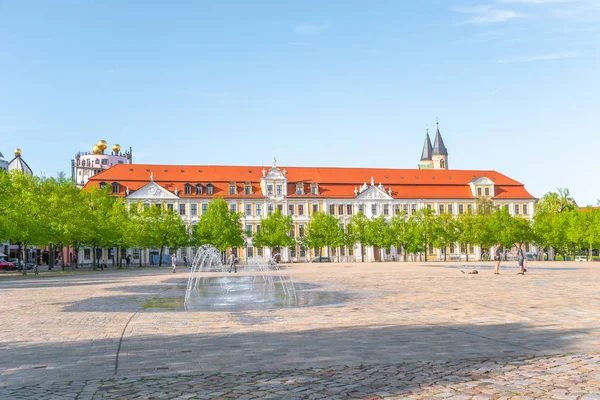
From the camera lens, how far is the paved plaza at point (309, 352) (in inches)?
287

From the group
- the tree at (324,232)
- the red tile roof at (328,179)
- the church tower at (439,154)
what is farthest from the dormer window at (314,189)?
the church tower at (439,154)

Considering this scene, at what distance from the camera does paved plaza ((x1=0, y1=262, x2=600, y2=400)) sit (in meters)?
7.28

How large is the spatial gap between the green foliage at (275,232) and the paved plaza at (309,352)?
73191 millimetres

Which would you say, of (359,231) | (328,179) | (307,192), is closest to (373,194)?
(328,179)

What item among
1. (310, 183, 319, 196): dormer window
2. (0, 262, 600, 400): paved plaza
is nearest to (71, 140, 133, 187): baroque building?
(310, 183, 319, 196): dormer window

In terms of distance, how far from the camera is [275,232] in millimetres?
91188

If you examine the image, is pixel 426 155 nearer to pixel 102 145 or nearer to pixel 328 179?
pixel 328 179

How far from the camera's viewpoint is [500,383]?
7.38 m

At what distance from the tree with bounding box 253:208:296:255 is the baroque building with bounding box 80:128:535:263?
2.57m

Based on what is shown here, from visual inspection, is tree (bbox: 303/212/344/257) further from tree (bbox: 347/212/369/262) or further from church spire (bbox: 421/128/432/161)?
church spire (bbox: 421/128/432/161)

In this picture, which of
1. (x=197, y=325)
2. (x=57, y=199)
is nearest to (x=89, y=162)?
(x=57, y=199)

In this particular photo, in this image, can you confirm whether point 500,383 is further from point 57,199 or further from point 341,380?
point 57,199

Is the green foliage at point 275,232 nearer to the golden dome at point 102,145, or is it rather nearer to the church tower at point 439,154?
the church tower at point 439,154

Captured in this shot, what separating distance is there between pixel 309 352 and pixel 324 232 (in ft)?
273
